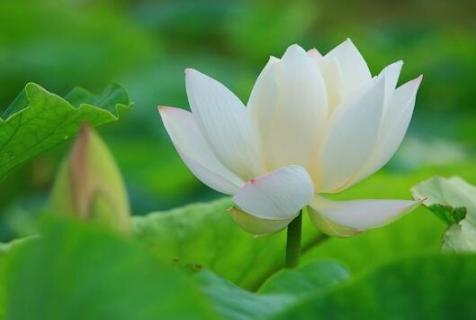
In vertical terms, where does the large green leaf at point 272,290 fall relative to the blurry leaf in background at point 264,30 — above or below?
above

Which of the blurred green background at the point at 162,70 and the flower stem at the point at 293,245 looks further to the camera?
the blurred green background at the point at 162,70

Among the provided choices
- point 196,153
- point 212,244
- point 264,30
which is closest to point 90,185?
point 196,153

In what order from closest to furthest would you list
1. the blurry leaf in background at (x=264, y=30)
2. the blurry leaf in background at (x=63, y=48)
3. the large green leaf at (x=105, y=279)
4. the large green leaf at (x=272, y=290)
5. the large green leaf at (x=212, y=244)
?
the large green leaf at (x=105, y=279) < the large green leaf at (x=272, y=290) < the large green leaf at (x=212, y=244) < the blurry leaf in background at (x=63, y=48) < the blurry leaf in background at (x=264, y=30)

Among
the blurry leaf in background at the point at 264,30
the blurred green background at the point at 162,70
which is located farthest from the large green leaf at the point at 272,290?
the blurry leaf in background at the point at 264,30

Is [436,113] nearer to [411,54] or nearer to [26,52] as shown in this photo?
[411,54]

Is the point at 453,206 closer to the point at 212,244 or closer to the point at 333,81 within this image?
the point at 333,81

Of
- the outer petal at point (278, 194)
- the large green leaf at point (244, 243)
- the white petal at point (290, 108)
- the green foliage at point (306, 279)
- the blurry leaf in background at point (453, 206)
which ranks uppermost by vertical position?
the white petal at point (290, 108)

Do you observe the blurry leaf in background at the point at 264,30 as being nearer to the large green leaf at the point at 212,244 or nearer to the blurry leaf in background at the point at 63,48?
the blurry leaf in background at the point at 63,48
